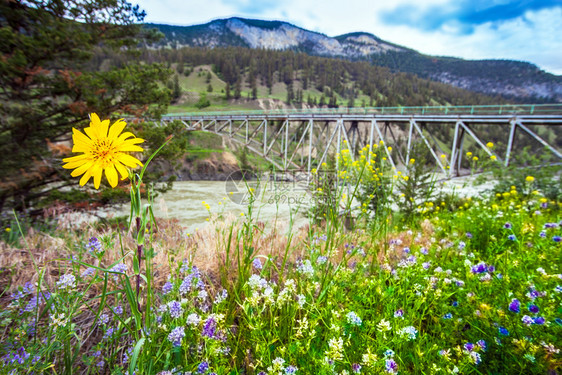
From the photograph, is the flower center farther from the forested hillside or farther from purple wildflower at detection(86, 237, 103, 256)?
the forested hillside

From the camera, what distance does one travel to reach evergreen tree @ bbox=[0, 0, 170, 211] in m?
7.28

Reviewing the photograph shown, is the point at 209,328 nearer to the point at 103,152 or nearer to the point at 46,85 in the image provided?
the point at 103,152

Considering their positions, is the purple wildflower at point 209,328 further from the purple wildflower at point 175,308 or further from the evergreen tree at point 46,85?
the evergreen tree at point 46,85

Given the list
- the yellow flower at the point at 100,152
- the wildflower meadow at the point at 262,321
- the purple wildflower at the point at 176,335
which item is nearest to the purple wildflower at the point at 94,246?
the wildflower meadow at the point at 262,321

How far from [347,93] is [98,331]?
123472 mm

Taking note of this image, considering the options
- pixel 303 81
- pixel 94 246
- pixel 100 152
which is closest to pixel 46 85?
pixel 94 246

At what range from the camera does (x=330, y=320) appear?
4.84 feet

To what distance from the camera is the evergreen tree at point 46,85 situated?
23.9 ft

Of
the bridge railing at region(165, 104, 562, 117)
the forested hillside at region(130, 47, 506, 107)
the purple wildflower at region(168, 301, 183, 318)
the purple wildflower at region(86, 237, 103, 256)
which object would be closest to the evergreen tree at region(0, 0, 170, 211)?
the purple wildflower at region(86, 237, 103, 256)

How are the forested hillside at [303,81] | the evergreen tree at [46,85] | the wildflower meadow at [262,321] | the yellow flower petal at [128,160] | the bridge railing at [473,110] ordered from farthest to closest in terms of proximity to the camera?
1. the forested hillside at [303,81]
2. the bridge railing at [473,110]
3. the evergreen tree at [46,85]
4. the wildflower meadow at [262,321]
5. the yellow flower petal at [128,160]

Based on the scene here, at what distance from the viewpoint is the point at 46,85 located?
799 cm

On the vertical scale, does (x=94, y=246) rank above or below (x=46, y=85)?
below

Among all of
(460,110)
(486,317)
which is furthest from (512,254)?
(460,110)

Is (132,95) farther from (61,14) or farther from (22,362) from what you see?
(22,362)
